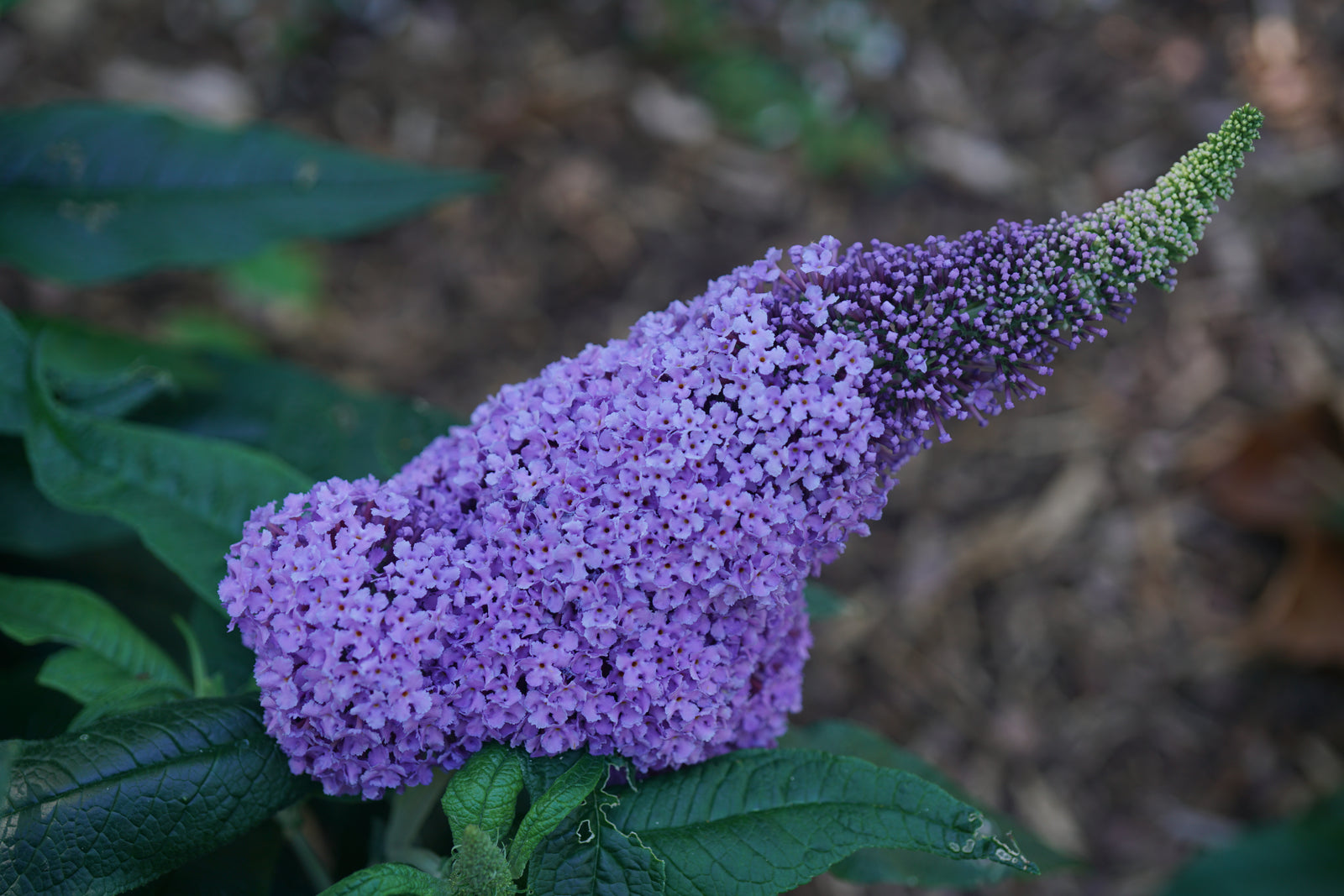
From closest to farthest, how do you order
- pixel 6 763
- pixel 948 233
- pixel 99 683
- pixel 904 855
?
1. pixel 6 763
2. pixel 99 683
3. pixel 904 855
4. pixel 948 233

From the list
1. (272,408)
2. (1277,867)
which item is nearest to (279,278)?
(272,408)

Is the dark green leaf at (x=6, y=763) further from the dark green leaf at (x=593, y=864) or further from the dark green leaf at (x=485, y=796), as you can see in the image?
the dark green leaf at (x=593, y=864)

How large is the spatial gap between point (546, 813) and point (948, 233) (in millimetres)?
4168

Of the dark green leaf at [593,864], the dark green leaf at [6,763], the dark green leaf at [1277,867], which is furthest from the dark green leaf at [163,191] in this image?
the dark green leaf at [1277,867]

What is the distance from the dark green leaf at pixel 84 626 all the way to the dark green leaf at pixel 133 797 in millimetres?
362

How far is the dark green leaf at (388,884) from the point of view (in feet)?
6.21

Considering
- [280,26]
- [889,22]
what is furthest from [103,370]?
[889,22]

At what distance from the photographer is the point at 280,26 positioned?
5828 millimetres

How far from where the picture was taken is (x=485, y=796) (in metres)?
1.97

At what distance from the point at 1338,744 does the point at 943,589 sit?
1.71 metres

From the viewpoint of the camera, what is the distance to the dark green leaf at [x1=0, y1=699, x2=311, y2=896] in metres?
1.95

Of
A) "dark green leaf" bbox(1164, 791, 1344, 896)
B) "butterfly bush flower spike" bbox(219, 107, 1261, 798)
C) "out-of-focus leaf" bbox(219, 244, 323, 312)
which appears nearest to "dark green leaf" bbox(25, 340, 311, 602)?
"butterfly bush flower spike" bbox(219, 107, 1261, 798)

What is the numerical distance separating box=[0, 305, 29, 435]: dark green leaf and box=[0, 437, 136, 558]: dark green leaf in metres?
0.35

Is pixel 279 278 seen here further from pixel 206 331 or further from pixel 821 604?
pixel 821 604
